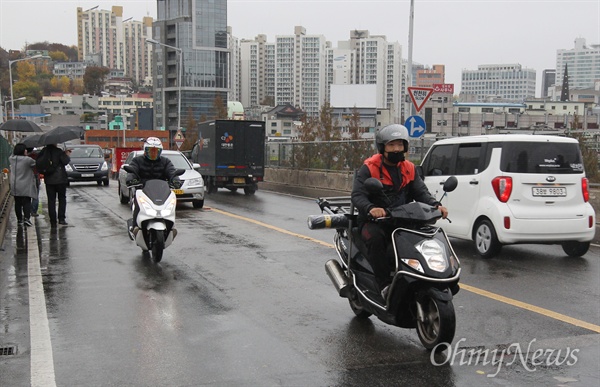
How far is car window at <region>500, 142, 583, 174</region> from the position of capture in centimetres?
1018

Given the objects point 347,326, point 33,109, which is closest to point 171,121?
point 33,109

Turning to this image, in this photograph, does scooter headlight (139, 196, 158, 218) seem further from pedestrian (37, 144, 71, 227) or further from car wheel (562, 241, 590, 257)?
car wheel (562, 241, 590, 257)

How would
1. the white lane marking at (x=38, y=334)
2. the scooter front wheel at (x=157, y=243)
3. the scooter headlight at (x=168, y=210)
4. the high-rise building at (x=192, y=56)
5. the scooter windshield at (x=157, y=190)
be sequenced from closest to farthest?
the white lane marking at (x=38, y=334) → the scooter front wheel at (x=157, y=243) → the scooter headlight at (x=168, y=210) → the scooter windshield at (x=157, y=190) → the high-rise building at (x=192, y=56)

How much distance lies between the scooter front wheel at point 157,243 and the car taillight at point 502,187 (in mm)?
4986

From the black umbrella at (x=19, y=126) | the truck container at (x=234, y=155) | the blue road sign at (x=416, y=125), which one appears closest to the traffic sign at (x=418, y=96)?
the blue road sign at (x=416, y=125)

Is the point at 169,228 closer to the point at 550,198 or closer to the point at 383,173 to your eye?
the point at 383,173

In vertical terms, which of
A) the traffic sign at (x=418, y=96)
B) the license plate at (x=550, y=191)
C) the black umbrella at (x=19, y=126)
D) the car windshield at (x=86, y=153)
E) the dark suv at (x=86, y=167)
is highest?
the traffic sign at (x=418, y=96)

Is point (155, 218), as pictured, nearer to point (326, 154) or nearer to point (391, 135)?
point (391, 135)

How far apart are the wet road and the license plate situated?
1017 mm

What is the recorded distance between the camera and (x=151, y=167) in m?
11.1

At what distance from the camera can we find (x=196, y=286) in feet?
27.8

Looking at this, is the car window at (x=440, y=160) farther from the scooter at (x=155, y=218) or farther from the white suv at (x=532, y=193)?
the scooter at (x=155, y=218)

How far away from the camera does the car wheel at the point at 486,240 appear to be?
10.3 metres

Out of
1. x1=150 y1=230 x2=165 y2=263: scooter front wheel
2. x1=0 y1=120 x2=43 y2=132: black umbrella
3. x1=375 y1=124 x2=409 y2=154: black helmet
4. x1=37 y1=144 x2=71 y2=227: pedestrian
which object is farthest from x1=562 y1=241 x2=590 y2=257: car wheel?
x1=0 y1=120 x2=43 y2=132: black umbrella
